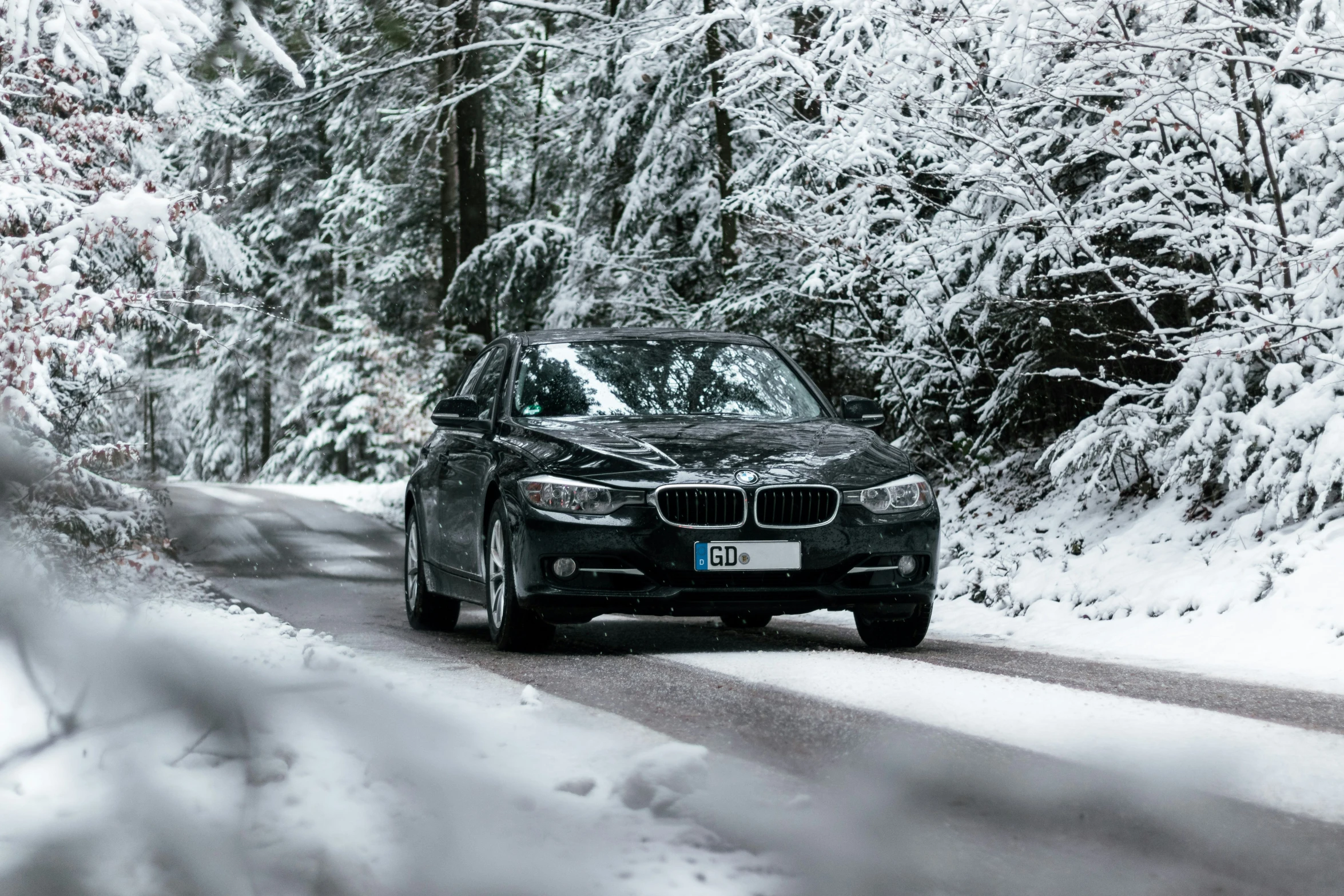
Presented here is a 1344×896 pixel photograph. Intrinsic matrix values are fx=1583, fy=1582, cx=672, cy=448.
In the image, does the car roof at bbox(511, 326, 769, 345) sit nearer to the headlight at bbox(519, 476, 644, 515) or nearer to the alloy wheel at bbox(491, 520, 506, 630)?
the alloy wheel at bbox(491, 520, 506, 630)

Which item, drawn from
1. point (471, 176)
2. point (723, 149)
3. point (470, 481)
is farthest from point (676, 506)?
point (471, 176)

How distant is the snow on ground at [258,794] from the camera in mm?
3146

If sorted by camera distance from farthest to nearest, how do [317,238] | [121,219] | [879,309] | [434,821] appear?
[317,238] < [879,309] < [121,219] < [434,821]

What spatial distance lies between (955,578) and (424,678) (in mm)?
5800

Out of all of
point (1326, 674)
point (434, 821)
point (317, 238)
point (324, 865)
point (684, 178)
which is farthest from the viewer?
point (317, 238)

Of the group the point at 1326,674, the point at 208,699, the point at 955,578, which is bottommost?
the point at 955,578

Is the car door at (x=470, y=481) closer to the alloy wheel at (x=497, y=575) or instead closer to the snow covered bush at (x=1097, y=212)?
the alloy wheel at (x=497, y=575)

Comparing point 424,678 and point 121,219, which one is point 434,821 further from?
point 121,219

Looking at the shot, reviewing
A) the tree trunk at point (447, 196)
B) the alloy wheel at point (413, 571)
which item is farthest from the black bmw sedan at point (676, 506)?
the tree trunk at point (447, 196)

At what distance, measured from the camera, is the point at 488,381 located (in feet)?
31.3

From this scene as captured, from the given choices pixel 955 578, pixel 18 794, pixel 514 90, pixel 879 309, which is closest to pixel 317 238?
pixel 514 90

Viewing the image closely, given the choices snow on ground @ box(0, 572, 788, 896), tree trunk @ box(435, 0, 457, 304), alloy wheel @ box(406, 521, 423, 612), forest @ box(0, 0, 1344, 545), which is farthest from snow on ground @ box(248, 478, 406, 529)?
snow on ground @ box(0, 572, 788, 896)

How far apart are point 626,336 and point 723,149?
31.4 feet

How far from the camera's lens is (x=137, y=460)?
10.2 metres
